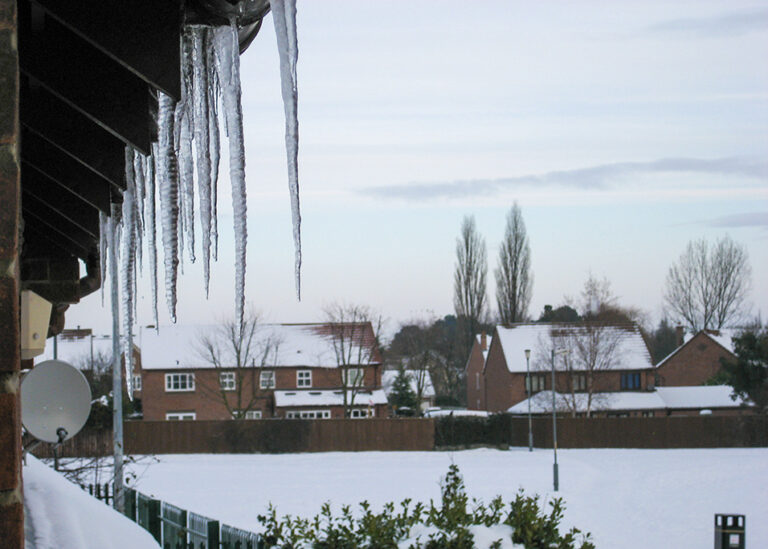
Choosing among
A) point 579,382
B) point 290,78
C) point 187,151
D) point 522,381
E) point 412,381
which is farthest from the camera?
point 412,381

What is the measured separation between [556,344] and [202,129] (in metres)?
54.1

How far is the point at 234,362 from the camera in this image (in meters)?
54.3

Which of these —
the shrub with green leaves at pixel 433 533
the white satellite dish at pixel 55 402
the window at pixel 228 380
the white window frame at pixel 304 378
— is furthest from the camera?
the white window frame at pixel 304 378

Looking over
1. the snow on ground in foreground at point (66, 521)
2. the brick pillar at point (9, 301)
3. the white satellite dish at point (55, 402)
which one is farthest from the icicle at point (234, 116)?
the white satellite dish at point (55, 402)

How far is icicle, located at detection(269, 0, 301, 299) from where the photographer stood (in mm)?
2551

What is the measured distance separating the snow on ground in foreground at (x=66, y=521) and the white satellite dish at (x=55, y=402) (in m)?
2.02

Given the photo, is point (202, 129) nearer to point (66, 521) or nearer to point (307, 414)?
point (66, 521)

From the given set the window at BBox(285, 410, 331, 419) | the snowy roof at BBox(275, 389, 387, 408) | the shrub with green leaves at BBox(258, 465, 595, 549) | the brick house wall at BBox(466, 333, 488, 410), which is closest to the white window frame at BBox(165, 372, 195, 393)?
the snowy roof at BBox(275, 389, 387, 408)

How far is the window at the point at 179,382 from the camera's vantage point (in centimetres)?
5441

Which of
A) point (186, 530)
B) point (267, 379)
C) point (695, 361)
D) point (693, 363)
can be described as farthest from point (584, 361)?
point (186, 530)

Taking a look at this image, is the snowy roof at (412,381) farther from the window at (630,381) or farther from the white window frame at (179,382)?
the window at (630,381)

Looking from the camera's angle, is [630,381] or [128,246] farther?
[630,381]

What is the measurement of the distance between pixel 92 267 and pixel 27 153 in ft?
8.17

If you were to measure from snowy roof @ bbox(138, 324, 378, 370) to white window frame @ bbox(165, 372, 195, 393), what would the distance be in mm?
525
